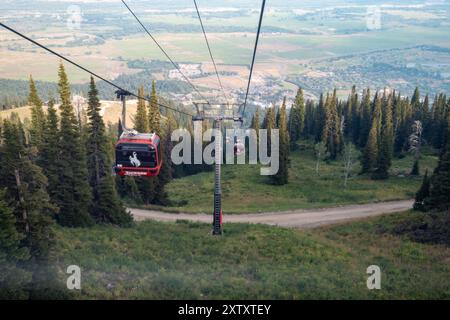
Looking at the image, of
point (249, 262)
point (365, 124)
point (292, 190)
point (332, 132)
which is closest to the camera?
point (249, 262)

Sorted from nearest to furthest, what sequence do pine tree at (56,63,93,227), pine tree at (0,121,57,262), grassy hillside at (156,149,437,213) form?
1. pine tree at (0,121,57,262)
2. pine tree at (56,63,93,227)
3. grassy hillside at (156,149,437,213)

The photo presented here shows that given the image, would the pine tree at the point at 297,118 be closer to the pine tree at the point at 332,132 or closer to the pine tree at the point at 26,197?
the pine tree at the point at 332,132

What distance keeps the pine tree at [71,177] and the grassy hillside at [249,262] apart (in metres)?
2.26

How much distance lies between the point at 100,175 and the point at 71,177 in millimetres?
4394

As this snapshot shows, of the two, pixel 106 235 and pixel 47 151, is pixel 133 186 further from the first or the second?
pixel 106 235

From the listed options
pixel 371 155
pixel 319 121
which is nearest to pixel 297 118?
pixel 319 121

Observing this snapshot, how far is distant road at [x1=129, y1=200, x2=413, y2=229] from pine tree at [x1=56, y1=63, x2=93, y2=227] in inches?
382

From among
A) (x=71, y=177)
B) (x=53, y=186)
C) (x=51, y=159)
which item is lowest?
(x=53, y=186)

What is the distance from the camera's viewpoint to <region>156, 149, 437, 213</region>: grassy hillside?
51.8m

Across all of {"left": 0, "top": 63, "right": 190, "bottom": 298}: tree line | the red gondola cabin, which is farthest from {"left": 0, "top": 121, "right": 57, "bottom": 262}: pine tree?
the red gondola cabin

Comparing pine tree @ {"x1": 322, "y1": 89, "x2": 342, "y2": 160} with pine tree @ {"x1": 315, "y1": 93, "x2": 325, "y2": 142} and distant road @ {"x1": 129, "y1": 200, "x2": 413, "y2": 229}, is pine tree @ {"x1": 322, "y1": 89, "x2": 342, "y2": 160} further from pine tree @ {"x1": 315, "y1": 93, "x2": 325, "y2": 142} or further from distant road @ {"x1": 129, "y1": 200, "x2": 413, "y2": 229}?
distant road @ {"x1": 129, "y1": 200, "x2": 413, "y2": 229}

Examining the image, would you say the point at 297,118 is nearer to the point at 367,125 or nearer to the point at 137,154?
the point at 367,125

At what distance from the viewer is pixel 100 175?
37.9 meters
